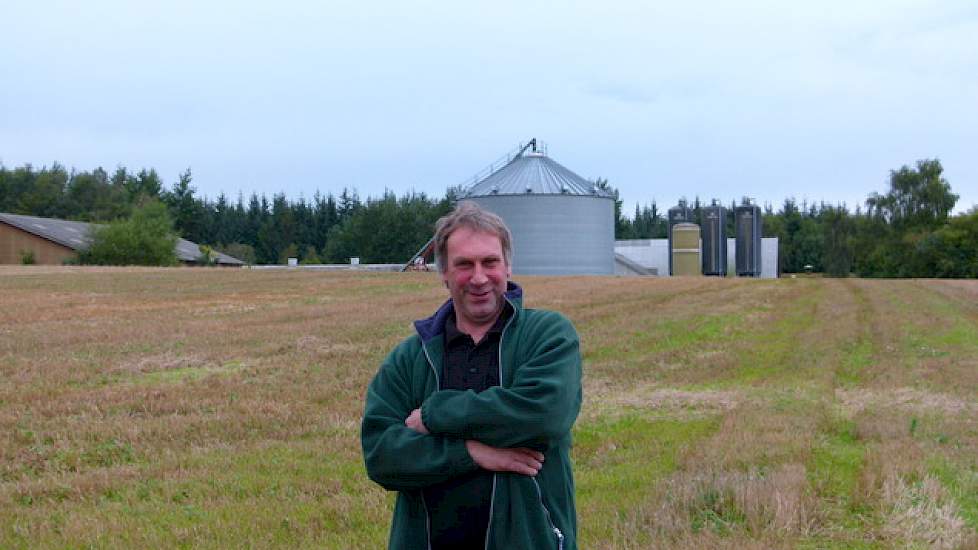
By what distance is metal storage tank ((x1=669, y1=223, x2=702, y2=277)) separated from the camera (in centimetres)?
6775

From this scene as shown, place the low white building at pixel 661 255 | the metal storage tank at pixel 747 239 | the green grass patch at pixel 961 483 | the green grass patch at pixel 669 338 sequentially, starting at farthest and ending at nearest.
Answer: the low white building at pixel 661 255 → the metal storage tank at pixel 747 239 → the green grass patch at pixel 669 338 → the green grass patch at pixel 961 483

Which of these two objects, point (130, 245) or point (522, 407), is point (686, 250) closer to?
point (130, 245)

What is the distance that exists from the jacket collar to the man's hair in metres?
0.11

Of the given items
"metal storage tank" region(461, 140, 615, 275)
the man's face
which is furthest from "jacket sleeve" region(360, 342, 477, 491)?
"metal storage tank" region(461, 140, 615, 275)

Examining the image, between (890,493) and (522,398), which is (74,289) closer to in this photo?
(890,493)

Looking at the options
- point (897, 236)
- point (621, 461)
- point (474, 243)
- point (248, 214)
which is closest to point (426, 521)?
point (474, 243)

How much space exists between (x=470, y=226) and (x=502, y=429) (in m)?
0.76

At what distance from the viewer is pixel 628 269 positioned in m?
69.8

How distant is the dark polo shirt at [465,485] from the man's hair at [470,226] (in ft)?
0.82

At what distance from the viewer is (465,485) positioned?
12.2 feet

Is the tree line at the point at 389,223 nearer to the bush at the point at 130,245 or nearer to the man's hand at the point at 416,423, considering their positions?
the bush at the point at 130,245

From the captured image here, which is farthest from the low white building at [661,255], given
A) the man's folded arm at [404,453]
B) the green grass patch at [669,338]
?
the man's folded arm at [404,453]

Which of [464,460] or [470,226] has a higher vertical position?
[470,226]

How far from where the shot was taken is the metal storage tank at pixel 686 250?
222 ft
